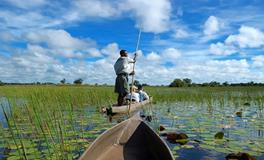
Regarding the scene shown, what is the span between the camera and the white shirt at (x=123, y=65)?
28.9 feet

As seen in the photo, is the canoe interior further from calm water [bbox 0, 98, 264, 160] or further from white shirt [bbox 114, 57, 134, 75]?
white shirt [bbox 114, 57, 134, 75]

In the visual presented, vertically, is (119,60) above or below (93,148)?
above

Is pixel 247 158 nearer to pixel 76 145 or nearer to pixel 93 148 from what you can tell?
pixel 93 148

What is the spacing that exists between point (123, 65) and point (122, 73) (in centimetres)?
33

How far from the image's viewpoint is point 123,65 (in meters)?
8.84

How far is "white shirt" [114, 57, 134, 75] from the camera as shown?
8795 millimetres

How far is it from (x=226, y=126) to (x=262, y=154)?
231 centimetres

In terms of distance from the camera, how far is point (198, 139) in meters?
5.55

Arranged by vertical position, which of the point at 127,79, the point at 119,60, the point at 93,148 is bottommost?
the point at 93,148

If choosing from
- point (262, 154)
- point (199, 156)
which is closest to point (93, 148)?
point (199, 156)

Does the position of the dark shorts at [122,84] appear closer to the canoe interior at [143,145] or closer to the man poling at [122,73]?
the man poling at [122,73]

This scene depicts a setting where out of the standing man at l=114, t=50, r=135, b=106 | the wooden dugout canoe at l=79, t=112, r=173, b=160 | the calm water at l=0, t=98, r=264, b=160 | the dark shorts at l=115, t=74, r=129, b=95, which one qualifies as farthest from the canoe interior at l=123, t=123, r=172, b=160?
the dark shorts at l=115, t=74, r=129, b=95

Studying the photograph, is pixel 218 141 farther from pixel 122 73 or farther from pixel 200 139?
pixel 122 73

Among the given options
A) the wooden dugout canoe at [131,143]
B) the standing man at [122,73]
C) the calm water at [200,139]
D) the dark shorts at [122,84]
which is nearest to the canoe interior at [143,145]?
the wooden dugout canoe at [131,143]
